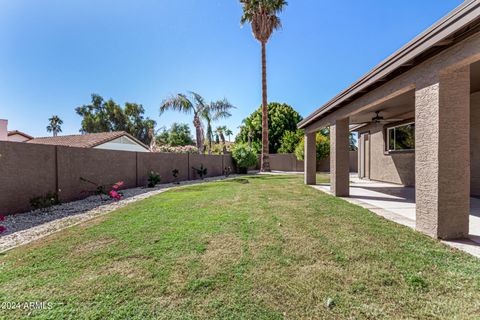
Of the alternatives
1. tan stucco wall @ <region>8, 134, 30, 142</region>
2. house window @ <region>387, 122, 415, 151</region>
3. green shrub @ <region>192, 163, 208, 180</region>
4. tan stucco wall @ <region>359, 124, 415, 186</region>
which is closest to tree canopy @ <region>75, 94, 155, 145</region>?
tan stucco wall @ <region>8, 134, 30, 142</region>

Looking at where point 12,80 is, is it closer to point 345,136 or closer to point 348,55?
point 345,136

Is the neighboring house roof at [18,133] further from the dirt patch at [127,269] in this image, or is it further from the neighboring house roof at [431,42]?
the neighboring house roof at [431,42]

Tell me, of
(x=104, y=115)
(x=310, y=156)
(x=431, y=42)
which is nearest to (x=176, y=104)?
(x=310, y=156)

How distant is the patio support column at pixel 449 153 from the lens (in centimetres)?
349

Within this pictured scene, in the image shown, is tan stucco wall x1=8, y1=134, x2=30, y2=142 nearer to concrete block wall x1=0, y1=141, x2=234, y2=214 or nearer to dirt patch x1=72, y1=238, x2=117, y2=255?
concrete block wall x1=0, y1=141, x2=234, y2=214

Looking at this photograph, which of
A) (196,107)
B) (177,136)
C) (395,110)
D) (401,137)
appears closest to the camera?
(395,110)

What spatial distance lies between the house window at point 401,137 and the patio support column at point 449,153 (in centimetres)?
699

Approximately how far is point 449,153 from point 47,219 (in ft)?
28.2

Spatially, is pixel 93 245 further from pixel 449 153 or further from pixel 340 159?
pixel 340 159

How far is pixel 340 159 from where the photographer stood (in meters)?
7.68

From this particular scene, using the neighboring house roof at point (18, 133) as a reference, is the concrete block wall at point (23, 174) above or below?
below

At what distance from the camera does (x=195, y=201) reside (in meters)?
7.18

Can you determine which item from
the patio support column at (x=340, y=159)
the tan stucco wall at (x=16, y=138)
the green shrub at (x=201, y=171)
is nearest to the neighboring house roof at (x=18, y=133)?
the tan stucco wall at (x=16, y=138)

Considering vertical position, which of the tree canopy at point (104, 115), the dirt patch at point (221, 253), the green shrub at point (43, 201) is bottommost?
the dirt patch at point (221, 253)
